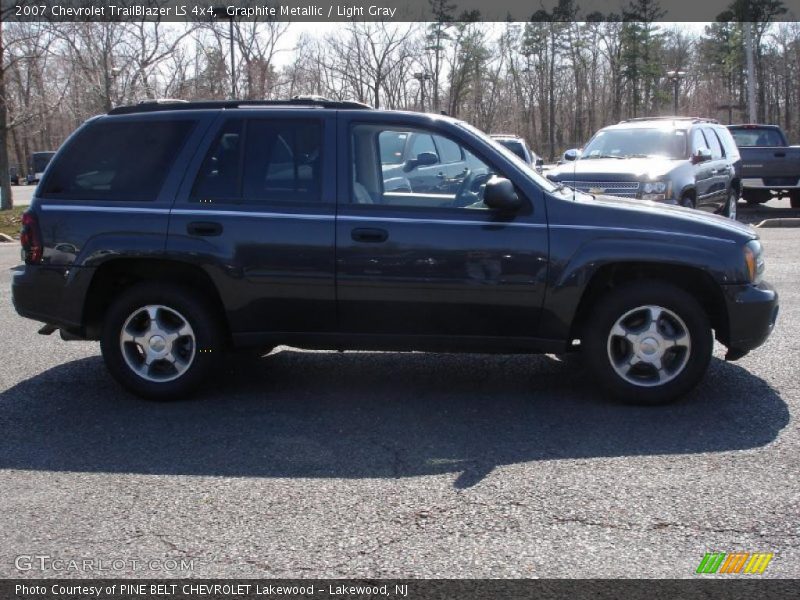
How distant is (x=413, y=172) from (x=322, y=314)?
109cm

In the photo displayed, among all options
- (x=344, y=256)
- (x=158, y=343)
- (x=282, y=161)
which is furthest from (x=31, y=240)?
(x=344, y=256)

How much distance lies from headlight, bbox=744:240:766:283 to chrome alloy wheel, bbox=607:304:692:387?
0.55m

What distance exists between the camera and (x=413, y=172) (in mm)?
5805

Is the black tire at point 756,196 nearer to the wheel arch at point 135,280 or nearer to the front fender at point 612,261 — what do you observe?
the front fender at point 612,261

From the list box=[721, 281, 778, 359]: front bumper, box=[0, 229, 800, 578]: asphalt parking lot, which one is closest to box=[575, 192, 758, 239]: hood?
box=[721, 281, 778, 359]: front bumper

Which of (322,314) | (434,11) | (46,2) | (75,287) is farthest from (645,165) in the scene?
(434,11)

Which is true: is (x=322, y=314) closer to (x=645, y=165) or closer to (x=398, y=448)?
(x=398, y=448)

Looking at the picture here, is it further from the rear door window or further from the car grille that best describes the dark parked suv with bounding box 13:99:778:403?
the car grille

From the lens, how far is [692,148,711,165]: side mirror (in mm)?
12402

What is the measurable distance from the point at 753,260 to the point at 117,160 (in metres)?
4.23

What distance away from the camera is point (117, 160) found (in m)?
6.05

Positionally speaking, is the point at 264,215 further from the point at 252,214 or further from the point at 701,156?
the point at 701,156

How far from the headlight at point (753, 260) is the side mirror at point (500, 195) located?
1489 mm

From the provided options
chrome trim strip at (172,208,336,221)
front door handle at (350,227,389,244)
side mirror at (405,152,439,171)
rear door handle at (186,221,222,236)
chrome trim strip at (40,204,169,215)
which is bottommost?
front door handle at (350,227,389,244)
